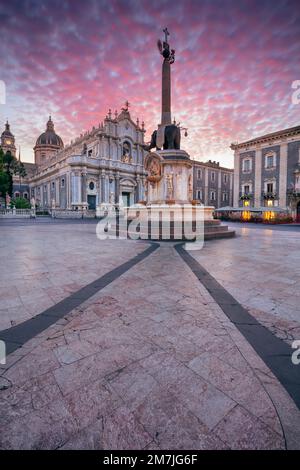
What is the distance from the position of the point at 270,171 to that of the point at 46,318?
130 feet

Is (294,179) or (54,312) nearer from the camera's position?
(54,312)

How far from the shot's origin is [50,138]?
73625mm

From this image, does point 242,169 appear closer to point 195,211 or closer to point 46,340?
point 195,211

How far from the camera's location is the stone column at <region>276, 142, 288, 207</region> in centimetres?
3328

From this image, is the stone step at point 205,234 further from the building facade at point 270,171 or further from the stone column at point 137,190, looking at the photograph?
the stone column at point 137,190

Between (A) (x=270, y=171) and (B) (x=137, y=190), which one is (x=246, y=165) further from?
(B) (x=137, y=190)

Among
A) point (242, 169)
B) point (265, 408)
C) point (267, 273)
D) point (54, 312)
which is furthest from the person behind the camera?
point (242, 169)

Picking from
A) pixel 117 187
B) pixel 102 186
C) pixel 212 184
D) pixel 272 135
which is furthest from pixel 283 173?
pixel 102 186

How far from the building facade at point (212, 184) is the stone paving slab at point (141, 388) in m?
49.6

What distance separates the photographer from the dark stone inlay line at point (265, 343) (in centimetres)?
196

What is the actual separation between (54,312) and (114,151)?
47.1 m

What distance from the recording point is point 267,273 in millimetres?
5312
